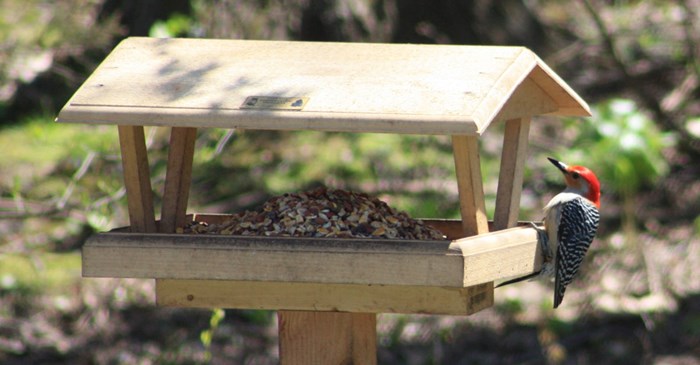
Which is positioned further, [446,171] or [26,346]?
[446,171]

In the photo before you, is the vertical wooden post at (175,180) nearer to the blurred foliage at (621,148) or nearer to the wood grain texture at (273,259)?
the wood grain texture at (273,259)

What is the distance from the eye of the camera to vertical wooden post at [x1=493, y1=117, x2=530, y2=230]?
11.1 feet

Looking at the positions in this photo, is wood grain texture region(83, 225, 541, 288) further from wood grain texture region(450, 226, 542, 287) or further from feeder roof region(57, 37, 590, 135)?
feeder roof region(57, 37, 590, 135)

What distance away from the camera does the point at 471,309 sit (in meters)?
3.06

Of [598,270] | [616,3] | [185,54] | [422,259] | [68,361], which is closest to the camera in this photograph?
[422,259]

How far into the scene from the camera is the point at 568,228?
372 cm

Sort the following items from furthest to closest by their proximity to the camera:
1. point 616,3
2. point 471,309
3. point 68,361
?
point 616,3 < point 68,361 < point 471,309

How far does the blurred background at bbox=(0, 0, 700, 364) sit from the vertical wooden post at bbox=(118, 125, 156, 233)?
2.39 metres

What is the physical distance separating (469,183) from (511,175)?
1.22 feet

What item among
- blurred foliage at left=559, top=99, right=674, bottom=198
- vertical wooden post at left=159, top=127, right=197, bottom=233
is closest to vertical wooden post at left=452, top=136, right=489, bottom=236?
vertical wooden post at left=159, top=127, right=197, bottom=233

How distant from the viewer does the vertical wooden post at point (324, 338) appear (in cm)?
320

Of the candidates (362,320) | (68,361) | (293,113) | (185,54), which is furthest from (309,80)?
(68,361)

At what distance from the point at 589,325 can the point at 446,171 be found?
1456 millimetres

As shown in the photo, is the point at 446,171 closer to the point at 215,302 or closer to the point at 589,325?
the point at 589,325
